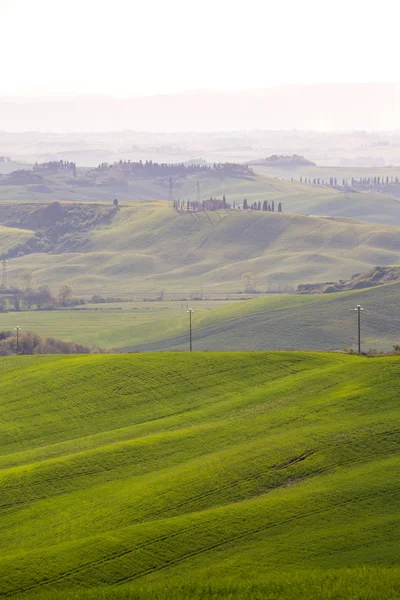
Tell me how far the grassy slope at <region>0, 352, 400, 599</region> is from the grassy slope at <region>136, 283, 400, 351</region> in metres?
90.0

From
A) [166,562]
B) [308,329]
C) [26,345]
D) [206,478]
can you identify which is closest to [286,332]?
[308,329]

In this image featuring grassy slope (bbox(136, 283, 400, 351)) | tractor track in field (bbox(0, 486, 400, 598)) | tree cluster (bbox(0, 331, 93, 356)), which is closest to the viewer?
tractor track in field (bbox(0, 486, 400, 598))

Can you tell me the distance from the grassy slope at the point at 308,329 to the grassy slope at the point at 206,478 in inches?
3542

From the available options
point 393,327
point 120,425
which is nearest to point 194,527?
point 120,425

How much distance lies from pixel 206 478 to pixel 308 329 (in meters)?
130

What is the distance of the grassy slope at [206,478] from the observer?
42656 millimetres

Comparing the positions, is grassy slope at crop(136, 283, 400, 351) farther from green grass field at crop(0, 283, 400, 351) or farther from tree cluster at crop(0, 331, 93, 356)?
tree cluster at crop(0, 331, 93, 356)

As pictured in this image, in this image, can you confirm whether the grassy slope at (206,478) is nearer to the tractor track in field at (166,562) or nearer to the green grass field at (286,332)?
the tractor track in field at (166,562)

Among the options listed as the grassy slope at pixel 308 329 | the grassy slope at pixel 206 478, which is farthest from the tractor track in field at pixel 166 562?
the grassy slope at pixel 308 329

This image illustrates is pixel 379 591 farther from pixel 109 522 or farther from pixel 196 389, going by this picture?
pixel 196 389

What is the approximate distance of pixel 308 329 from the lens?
181 m

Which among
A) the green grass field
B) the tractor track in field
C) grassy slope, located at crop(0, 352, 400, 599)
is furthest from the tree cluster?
the tractor track in field

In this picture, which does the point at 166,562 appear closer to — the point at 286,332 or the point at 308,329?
the point at 308,329

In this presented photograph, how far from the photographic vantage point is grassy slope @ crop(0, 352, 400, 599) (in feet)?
140
